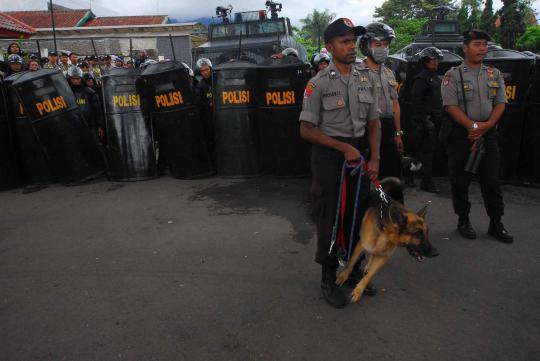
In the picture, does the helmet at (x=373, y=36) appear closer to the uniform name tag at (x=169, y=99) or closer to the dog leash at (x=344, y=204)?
the dog leash at (x=344, y=204)

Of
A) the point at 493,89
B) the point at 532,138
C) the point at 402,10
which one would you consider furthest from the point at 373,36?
the point at 402,10

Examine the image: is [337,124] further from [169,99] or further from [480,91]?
[169,99]

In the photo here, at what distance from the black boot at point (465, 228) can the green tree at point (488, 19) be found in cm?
2926

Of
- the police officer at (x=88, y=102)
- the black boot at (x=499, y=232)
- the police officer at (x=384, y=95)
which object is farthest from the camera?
the police officer at (x=88, y=102)

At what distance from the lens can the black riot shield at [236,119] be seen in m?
6.10

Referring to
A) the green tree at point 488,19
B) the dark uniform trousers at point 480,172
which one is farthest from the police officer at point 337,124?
the green tree at point 488,19

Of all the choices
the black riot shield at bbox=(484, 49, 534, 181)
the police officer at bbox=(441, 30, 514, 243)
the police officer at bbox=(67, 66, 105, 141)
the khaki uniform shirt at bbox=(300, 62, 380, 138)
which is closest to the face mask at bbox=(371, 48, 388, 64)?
the police officer at bbox=(441, 30, 514, 243)

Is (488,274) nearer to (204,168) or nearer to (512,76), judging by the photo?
(512,76)

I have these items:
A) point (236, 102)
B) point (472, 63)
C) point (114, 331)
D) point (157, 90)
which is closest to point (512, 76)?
point (472, 63)

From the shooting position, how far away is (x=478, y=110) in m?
3.86

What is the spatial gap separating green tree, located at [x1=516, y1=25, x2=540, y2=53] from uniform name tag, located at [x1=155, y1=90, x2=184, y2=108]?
2323 centimetres

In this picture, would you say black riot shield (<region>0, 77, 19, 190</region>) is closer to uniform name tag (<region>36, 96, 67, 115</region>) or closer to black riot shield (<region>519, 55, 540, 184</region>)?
uniform name tag (<region>36, 96, 67, 115</region>)

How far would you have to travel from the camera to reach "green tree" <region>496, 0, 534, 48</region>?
25.6 meters

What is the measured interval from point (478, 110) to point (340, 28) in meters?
2.02
